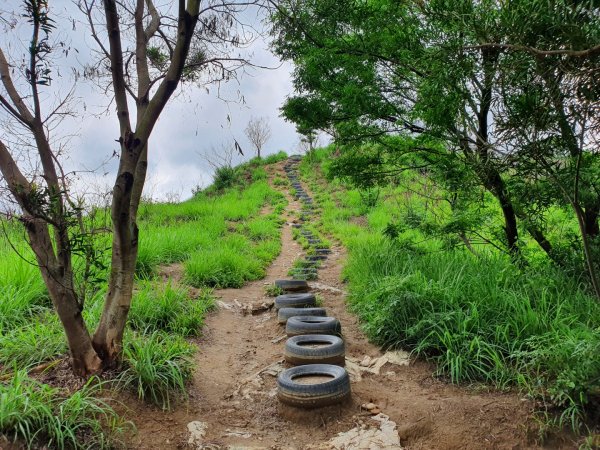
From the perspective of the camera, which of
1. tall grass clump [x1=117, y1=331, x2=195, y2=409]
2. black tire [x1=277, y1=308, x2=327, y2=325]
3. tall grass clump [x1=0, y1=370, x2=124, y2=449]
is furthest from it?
black tire [x1=277, y1=308, x2=327, y2=325]

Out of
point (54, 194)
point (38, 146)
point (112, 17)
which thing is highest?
point (112, 17)

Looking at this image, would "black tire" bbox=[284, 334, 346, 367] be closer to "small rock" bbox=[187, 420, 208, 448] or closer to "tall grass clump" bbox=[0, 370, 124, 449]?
"small rock" bbox=[187, 420, 208, 448]

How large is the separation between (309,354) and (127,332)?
1.59 meters

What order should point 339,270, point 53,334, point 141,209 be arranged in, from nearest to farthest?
1. point 53,334
2. point 339,270
3. point 141,209

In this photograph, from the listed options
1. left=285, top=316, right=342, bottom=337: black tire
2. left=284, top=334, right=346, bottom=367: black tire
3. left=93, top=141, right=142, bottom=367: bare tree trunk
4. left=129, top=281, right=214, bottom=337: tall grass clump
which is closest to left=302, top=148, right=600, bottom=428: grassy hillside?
left=285, top=316, right=342, bottom=337: black tire

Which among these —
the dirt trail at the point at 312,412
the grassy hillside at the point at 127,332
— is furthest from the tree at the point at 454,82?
the grassy hillside at the point at 127,332

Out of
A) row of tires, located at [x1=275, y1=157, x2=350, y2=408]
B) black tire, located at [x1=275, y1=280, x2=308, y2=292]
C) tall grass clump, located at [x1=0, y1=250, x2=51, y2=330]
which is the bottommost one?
row of tires, located at [x1=275, y1=157, x2=350, y2=408]

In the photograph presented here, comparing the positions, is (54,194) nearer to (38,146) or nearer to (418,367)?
(38,146)

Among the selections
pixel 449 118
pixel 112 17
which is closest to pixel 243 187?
pixel 449 118

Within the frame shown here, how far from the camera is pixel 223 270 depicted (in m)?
7.01

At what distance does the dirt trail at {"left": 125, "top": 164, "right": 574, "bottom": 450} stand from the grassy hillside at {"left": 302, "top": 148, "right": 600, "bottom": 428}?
209 mm

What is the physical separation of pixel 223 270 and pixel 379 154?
293 cm

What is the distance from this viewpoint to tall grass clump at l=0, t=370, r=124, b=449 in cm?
253

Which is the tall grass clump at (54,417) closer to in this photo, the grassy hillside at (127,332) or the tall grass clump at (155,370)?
the grassy hillside at (127,332)
